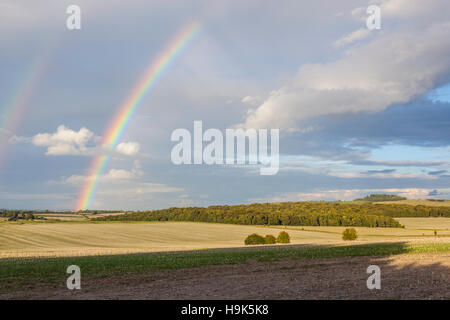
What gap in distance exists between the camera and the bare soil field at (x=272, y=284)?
17453 millimetres

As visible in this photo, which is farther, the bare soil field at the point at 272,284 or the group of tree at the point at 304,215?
the group of tree at the point at 304,215

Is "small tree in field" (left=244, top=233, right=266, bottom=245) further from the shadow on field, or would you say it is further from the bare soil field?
the bare soil field

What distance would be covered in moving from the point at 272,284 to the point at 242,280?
7.17 feet

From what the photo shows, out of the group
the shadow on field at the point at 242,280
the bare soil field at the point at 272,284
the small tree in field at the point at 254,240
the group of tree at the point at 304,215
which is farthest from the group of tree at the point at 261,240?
the group of tree at the point at 304,215

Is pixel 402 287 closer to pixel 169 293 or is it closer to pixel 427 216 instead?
pixel 169 293

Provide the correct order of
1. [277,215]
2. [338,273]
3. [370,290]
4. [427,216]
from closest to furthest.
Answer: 1. [370,290]
2. [338,273]
3. [277,215]
4. [427,216]

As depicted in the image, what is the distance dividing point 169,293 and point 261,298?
4.64m

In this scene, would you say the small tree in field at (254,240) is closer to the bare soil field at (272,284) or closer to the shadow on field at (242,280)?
the shadow on field at (242,280)

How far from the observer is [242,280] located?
71.7 ft

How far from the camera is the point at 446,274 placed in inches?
848

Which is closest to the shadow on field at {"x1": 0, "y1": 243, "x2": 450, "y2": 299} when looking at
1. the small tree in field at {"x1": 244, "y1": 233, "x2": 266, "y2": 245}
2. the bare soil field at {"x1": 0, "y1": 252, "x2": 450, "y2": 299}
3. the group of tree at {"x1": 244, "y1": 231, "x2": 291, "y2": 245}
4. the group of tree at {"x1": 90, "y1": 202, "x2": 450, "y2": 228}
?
the bare soil field at {"x1": 0, "y1": 252, "x2": 450, "y2": 299}

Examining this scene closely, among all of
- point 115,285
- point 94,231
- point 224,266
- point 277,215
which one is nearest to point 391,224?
point 277,215

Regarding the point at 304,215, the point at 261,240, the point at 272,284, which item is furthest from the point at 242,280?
the point at 304,215

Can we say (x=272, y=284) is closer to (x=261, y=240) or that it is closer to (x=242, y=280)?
(x=242, y=280)
